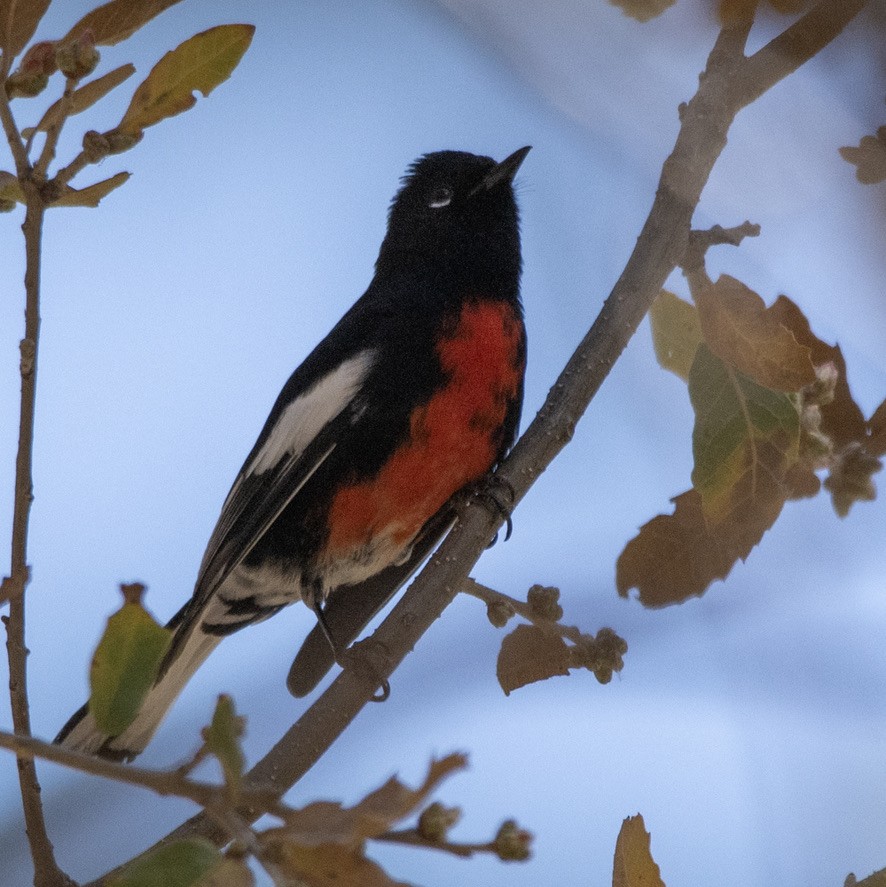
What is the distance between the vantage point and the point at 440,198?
4094 millimetres

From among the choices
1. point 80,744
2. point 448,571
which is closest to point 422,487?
point 448,571

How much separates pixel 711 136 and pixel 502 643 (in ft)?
3.49

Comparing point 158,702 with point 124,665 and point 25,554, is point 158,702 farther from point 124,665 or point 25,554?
point 124,665

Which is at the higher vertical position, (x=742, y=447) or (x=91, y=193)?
(x=91, y=193)

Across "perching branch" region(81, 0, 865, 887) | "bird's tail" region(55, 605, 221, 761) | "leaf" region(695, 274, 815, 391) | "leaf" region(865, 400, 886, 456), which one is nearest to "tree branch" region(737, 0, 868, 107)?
"perching branch" region(81, 0, 865, 887)

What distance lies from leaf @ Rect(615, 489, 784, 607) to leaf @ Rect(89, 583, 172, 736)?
41.8 inches

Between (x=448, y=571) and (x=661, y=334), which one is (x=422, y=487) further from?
(x=661, y=334)

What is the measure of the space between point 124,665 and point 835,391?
1.41 metres

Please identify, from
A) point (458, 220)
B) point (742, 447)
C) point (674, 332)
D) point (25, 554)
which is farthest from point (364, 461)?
point (25, 554)

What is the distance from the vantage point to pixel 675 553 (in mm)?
2219

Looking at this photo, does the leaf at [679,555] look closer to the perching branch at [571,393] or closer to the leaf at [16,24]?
the perching branch at [571,393]

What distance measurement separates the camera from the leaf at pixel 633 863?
173cm

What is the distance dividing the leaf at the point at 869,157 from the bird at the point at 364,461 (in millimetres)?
1805

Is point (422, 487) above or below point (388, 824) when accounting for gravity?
above
